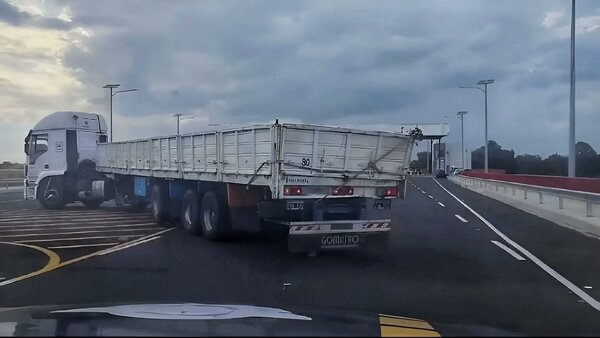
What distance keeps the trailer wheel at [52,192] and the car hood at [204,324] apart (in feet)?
77.5

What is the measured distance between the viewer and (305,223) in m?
13.5

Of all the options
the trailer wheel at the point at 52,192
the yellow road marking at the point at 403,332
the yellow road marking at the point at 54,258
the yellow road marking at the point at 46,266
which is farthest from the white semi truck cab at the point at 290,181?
the yellow road marking at the point at 403,332

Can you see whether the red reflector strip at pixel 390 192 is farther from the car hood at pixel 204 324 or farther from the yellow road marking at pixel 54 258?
the car hood at pixel 204 324

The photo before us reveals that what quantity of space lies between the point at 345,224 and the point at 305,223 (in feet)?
2.62

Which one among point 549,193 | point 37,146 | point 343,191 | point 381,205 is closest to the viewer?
point 343,191

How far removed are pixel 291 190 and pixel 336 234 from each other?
1161 millimetres

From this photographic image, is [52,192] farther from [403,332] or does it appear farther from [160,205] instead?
[403,332]

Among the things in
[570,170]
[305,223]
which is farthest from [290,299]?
[570,170]

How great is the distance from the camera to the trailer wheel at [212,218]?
16297 millimetres

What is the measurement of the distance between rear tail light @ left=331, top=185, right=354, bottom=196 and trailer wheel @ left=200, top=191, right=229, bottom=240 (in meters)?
3.15

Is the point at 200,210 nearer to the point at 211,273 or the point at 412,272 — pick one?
the point at 211,273

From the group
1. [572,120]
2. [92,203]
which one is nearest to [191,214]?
[92,203]

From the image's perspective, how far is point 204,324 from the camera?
460cm

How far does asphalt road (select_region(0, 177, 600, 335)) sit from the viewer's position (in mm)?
9242
